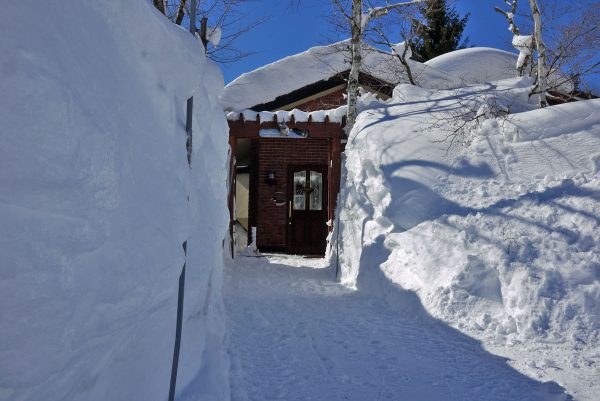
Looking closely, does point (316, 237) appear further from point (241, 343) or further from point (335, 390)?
point (335, 390)

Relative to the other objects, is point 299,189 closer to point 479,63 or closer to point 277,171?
point 277,171

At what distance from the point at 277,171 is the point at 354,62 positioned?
151 inches

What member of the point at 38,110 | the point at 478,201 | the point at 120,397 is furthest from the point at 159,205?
the point at 478,201

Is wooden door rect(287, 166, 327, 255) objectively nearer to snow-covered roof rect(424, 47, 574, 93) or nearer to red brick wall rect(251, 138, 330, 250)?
red brick wall rect(251, 138, 330, 250)

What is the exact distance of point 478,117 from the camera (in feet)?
21.5

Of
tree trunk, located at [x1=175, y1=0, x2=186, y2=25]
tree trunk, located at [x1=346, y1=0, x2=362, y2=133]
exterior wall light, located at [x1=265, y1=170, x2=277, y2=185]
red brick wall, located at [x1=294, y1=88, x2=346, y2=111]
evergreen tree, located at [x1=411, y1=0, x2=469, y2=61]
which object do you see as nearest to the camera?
tree trunk, located at [x1=175, y1=0, x2=186, y2=25]

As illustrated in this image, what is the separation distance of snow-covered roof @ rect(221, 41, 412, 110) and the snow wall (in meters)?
10.1

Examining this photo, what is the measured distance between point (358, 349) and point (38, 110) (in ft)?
11.1

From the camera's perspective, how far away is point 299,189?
1245 cm

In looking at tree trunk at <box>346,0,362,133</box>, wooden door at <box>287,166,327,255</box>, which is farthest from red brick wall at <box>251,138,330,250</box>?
tree trunk at <box>346,0,362,133</box>

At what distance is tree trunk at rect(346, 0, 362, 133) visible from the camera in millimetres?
9000

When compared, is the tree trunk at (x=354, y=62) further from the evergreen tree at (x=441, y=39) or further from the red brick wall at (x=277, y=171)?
the evergreen tree at (x=441, y=39)

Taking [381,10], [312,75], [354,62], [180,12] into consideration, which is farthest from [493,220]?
[312,75]

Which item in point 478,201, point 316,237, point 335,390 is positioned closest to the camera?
point 335,390
